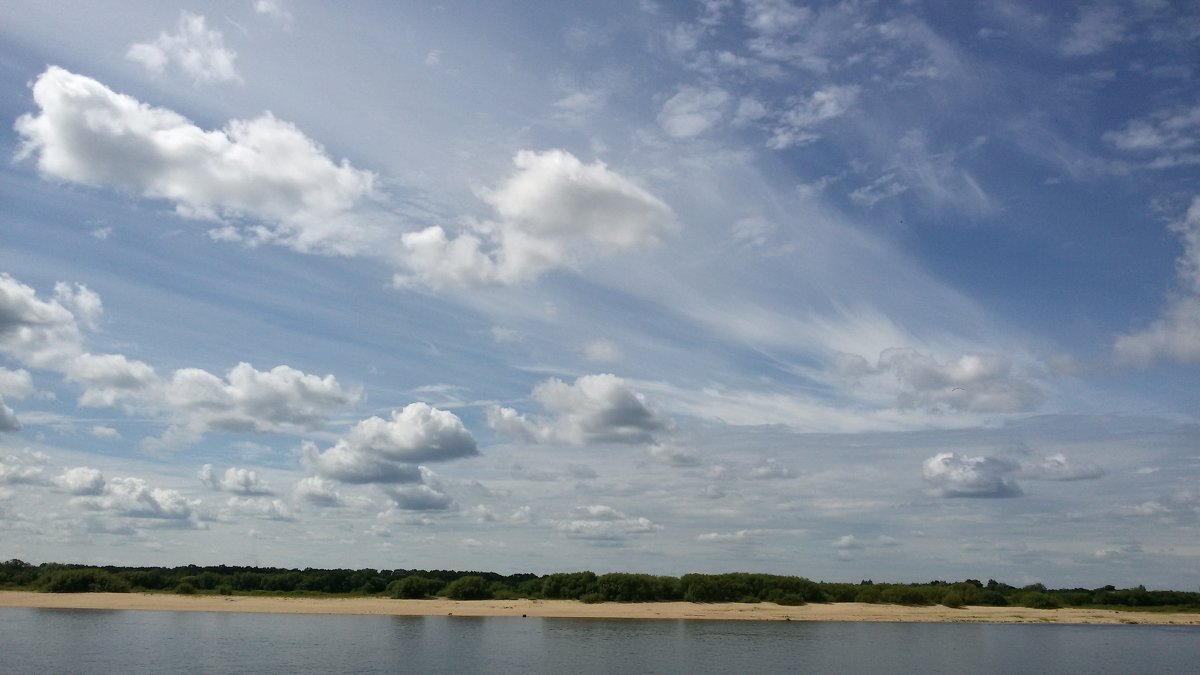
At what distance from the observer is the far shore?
4870 inches

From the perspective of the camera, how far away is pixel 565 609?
419ft

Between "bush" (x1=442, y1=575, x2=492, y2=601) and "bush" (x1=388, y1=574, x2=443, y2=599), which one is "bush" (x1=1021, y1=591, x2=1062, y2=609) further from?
"bush" (x1=388, y1=574, x2=443, y2=599)

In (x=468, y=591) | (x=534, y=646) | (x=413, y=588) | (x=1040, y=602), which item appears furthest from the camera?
(x=1040, y=602)

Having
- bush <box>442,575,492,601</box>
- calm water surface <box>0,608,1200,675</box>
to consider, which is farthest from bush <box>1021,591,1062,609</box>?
bush <box>442,575,492,601</box>

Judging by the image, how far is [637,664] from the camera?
63656mm

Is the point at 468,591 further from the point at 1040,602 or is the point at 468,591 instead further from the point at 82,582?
the point at 1040,602

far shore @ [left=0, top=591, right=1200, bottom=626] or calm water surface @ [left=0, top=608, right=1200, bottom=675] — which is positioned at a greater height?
calm water surface @ [left=0, top=608, right=1200, bottom=675]

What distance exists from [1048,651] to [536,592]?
8305 cm

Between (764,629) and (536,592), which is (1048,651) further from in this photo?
(536,592)

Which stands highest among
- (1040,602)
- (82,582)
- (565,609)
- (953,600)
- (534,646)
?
(953,600)

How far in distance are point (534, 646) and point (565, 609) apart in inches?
2080

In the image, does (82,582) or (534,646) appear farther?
(82,582)

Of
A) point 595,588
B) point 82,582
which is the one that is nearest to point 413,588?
point 595,588

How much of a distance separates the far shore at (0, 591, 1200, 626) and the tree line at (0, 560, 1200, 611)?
2671mm
